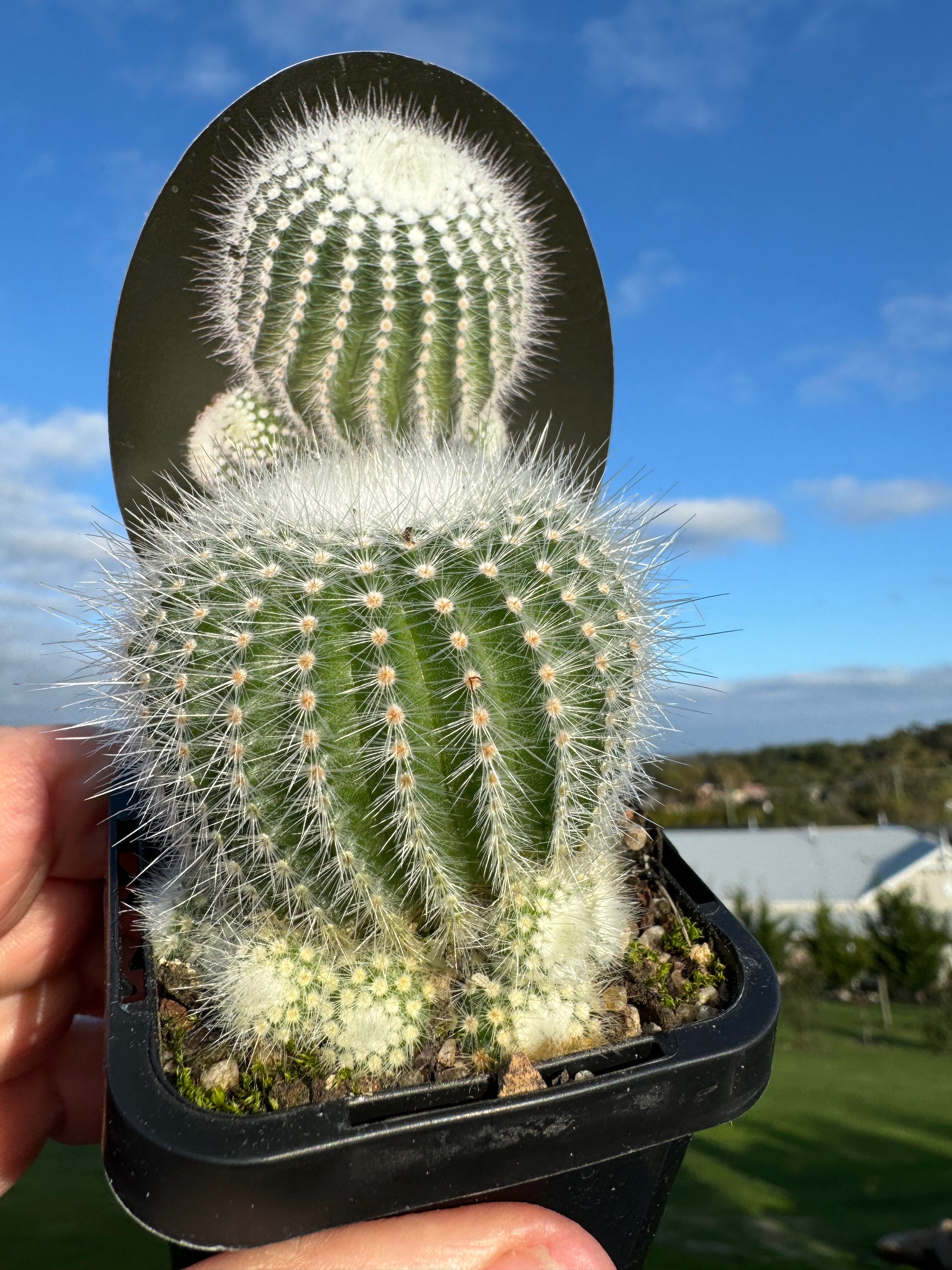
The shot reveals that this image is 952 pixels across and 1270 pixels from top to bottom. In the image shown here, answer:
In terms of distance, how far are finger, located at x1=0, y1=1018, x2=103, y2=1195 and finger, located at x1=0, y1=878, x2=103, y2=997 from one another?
0.19 meters

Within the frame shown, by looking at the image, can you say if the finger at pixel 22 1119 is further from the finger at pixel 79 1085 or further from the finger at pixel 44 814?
the finger at pixel 44 814

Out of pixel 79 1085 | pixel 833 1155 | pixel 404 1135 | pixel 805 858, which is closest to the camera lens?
pixel 404 1135

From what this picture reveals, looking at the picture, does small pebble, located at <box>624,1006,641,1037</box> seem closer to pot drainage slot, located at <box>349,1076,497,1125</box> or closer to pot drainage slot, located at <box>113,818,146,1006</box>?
pot drainage slot, located at <box>349,1076,497,1125</box>

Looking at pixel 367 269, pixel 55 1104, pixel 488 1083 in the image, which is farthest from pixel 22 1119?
pixel 367 269

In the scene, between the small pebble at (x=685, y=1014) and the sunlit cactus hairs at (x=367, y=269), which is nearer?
the small pebble at (x=685, y=1014)

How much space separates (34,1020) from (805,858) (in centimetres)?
2258

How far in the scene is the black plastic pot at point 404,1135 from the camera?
88 cm

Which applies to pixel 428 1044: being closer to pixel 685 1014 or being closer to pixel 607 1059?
pixel 607 1059

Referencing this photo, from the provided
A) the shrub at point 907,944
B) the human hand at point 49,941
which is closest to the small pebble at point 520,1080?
the human hand at point 49,941

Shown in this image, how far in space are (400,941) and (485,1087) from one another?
19 cm

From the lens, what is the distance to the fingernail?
3.28ft

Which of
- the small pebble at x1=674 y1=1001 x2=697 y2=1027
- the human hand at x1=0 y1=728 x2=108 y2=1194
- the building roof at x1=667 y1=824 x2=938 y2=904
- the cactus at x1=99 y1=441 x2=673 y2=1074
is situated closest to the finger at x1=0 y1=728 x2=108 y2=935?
the human hand at x1=0 y1=728 x2=108 y2=1194

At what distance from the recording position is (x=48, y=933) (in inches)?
66.2

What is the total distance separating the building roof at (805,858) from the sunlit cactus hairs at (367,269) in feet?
62.0
